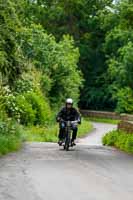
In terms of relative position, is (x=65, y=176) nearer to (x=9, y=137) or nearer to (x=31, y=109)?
(x=9, y=137)

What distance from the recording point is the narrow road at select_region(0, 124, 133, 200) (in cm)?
1105

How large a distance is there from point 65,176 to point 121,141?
37.6 ft

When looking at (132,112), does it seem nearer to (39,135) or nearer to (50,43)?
(50,43)

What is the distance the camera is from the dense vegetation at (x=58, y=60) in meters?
22.0

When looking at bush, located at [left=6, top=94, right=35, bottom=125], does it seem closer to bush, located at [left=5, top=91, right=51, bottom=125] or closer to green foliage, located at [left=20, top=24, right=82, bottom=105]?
bush, located at [left=5, top=91, right=51, bottom=125]

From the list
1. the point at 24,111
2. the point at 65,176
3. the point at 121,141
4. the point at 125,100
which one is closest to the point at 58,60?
the point at 24,111

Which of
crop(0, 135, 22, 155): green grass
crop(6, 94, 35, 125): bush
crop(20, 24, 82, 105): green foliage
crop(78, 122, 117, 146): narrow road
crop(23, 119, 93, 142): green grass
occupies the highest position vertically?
crop(20, 24, 82, 105): green foliage

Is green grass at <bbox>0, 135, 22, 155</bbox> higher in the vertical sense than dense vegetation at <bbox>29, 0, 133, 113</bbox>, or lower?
lower

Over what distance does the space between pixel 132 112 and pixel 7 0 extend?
139 ft

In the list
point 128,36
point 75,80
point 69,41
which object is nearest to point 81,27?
point 128,36

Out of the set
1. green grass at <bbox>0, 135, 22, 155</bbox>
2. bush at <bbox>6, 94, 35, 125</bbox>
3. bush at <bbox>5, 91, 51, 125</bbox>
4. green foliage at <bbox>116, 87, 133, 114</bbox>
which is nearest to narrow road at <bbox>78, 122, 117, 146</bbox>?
bush at <bbox>5, 91, 51, 125</bbox>

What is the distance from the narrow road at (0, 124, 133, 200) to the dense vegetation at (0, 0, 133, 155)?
13.1 feet

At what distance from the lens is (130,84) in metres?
60.7

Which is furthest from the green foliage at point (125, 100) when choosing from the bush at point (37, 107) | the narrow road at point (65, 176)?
the narrow road at point (65, 176)
